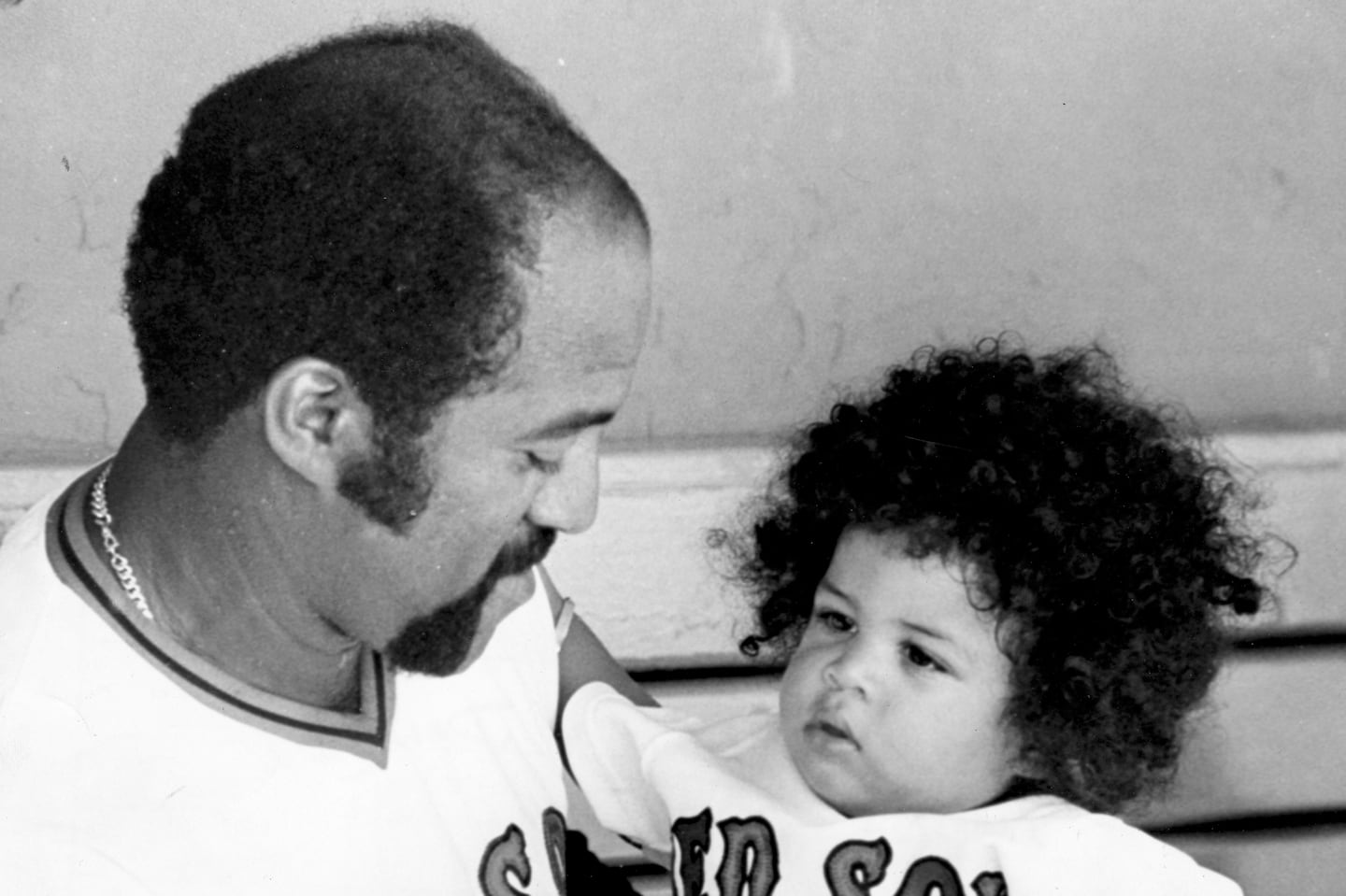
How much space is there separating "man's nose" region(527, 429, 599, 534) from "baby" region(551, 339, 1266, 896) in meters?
0.30

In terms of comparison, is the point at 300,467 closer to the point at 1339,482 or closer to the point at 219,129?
the point at 219,129

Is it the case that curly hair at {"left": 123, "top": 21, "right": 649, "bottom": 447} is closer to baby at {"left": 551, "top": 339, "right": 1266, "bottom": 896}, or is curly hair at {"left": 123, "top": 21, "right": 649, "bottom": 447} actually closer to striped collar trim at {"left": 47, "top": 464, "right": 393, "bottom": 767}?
striped collar trim at {"left": 47, "top": 464, "right": 393, "bottom": 767}

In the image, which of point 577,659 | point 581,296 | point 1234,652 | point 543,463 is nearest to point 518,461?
point 543,463

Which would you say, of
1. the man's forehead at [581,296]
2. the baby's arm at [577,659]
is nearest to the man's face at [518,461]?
the man's forehead at [581,296]

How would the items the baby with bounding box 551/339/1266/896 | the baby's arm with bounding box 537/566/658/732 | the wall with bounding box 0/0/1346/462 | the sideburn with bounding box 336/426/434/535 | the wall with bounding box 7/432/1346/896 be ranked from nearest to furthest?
1. the sideburn with bounding box 336/426/434/535
2. the baby with bounding box 551/339/1266/896
3. the baby's arm with bounding box 537/566/658/732
4. the wall with bounding box 0/0/1346/462
5. the wall with bounding box 7/432/1346/896

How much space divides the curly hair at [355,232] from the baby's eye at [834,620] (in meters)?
0.46

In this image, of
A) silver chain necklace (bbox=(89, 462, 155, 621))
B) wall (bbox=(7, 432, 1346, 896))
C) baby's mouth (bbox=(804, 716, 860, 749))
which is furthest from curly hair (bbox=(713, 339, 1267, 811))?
silver chain necklace (bbox=(89, 462, 155, 621))

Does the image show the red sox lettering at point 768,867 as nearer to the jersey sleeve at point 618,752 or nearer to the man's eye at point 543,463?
the jersey sleeve at point 618,752

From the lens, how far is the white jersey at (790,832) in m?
1.35

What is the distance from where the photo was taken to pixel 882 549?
1470 millimetres

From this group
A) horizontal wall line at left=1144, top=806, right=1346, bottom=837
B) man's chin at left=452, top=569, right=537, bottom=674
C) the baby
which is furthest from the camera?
horizontal wall line at left=1144, top=806, right=1346, bottom=837

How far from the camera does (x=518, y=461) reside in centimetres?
119

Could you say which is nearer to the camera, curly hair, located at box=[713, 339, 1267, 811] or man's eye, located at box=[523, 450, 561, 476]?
man's eye, located at box=[523, 450, 561, 476]

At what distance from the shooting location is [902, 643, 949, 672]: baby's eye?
1436mm
